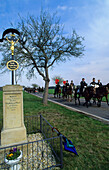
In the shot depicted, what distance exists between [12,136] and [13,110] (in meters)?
1.01

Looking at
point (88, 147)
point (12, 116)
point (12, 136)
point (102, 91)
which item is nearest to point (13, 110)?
point (12, 116)

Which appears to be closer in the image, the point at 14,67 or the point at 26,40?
the point at 14,67

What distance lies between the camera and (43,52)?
11945mm

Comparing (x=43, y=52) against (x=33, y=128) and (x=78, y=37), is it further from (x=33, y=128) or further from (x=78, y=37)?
(x=33, y=128)

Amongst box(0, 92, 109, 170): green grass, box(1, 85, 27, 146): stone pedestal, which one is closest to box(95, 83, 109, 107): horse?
box(0, 92, 109, 170): green grass

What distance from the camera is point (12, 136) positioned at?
4.12 meters

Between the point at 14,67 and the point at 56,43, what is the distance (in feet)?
29.3

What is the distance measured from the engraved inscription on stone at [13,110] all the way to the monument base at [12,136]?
183 millimetres

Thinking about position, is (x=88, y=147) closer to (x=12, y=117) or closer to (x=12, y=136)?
(x=12, y=136)

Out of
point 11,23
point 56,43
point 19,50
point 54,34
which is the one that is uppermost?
point 11,23

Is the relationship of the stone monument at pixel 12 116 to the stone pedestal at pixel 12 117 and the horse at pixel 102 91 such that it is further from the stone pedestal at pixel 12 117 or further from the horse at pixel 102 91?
the horse at pixel 102 91

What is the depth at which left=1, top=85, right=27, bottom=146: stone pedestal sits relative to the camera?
405 cm

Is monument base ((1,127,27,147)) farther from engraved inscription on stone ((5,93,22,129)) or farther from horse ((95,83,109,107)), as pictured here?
horse ((95,83,109,107))

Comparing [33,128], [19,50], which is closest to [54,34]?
[19,50]
